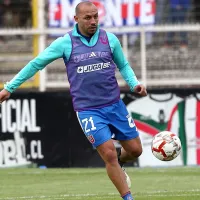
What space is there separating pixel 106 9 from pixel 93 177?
4.83m

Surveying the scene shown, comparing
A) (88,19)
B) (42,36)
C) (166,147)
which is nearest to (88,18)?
(88,19)

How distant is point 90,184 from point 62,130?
2909 mm

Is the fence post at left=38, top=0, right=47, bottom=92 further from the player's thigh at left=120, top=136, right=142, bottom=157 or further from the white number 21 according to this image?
the white number 21

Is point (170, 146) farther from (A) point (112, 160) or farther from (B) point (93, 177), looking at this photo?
(B) point (93, 177)

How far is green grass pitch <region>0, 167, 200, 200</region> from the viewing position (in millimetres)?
10633

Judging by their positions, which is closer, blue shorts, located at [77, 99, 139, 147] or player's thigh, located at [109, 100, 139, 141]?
blue shorts, located at [77, 99, 139, 147]

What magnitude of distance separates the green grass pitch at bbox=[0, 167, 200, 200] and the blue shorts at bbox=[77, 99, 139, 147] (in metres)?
1.04

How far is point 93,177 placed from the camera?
13.2 metres

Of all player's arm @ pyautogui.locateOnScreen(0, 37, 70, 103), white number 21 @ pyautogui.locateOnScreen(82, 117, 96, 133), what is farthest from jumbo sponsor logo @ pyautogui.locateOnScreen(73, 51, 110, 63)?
white number 21 @ pyautogui.locateOnScreen(82, 117, 96, 133)

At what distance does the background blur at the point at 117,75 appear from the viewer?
1491 cm

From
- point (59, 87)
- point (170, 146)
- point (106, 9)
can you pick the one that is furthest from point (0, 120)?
point (170, 146)

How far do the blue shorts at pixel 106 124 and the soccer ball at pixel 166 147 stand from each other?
484 mm

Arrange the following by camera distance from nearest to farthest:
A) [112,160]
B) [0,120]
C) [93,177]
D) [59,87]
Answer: [112,160], [93,177], [0,120], [59,87]

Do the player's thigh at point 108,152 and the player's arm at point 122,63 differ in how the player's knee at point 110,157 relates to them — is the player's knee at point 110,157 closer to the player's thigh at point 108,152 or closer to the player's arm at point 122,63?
the player's thigh at point 108,152
